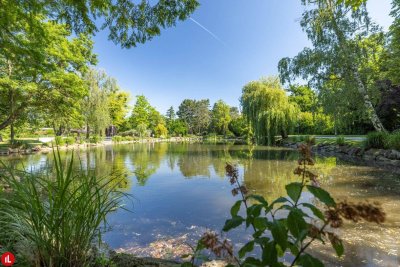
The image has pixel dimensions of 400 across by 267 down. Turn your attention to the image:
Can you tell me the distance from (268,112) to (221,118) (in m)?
31.9

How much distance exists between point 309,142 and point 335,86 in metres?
14.8

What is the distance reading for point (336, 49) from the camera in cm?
1225

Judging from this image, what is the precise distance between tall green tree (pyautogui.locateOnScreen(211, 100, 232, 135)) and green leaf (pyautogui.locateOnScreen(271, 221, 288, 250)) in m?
51.0

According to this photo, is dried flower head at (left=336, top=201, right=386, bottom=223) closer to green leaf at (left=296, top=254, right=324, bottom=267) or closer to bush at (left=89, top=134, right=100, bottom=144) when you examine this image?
green leaf at (left=296, top=254, right=324, bottom=267)

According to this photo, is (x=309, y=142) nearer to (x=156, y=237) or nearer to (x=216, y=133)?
(x=156, y=237)

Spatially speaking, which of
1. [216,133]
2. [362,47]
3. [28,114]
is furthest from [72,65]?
[216,133]

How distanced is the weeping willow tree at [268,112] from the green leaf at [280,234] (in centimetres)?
2031

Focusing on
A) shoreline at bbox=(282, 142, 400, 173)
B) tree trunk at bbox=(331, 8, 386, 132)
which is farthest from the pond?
tree trunk at bbox=(331, 8, 386, 132)

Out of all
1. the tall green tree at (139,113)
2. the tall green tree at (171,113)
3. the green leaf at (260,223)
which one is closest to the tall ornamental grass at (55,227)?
the green leaf at (260,223)

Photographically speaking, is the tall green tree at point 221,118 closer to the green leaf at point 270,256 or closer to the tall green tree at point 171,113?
the tall green tree at point 171,113

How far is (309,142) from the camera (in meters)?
1.07

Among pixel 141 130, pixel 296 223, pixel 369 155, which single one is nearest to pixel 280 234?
pixel 296 223

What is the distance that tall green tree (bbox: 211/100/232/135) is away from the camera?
170 feet

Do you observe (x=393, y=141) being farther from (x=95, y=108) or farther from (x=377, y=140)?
(x=95, y=108)
